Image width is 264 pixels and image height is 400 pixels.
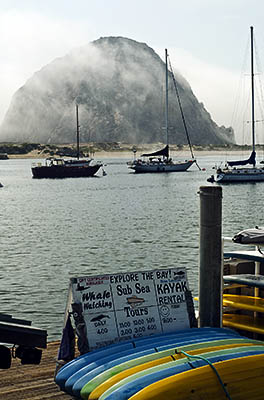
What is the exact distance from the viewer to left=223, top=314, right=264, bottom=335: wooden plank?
838cm

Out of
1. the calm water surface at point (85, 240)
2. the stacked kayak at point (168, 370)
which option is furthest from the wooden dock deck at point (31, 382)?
the calm water surface at point (85, 240)

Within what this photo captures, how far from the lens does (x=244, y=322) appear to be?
8703 millimetres

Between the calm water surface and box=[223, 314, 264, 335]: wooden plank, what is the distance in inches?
301

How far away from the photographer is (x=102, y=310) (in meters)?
7.74

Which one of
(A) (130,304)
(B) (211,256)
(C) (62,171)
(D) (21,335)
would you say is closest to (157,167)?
(C) (62,171)

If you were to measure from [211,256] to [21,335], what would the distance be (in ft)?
8.78

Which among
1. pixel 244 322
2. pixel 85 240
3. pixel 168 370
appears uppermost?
pixel 168 370

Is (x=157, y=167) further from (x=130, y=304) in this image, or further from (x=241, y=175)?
(x=130, y=304)

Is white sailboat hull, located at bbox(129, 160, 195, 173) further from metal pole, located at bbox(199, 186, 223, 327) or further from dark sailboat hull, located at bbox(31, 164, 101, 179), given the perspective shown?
metal pole, located at bbox(199, 186, 223, 327)

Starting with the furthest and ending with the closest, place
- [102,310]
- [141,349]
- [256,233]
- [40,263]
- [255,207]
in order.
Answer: [255,207] → [40,263] → [256,233] → [102,310] → [141,349]

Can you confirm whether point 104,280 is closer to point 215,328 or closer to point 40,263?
point 215,328

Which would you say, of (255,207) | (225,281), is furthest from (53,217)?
(225,281)

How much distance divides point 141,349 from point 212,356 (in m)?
0.95

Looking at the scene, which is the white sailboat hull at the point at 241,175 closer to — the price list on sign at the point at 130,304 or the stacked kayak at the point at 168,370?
the price list on sign at the point at 130,304
